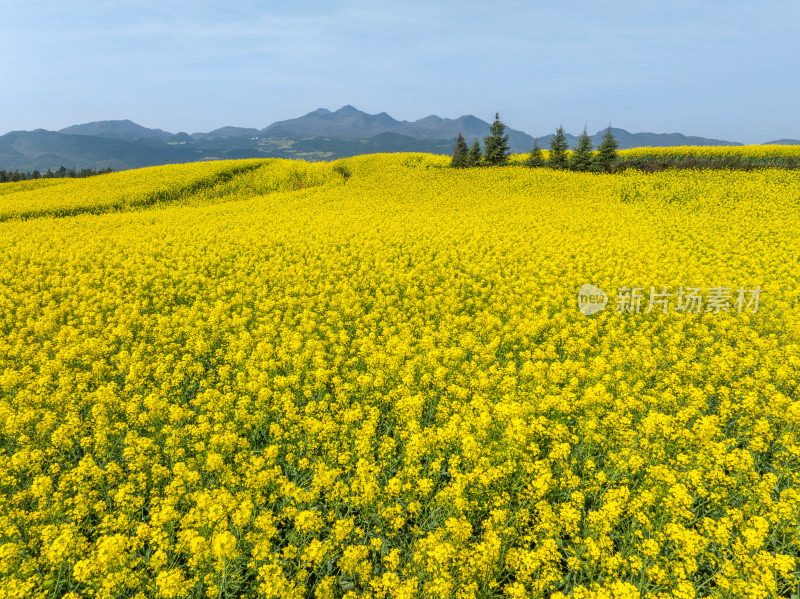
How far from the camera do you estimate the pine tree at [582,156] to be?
41.2 meters

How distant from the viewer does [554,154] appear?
44.0 metres

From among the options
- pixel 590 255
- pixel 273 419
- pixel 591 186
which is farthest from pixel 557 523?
pixel 591 186

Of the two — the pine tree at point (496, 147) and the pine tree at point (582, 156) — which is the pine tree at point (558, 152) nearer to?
the pine tree at point (582, 156)

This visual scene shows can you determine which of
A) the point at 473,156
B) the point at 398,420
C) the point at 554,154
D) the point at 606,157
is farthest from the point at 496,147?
the point at 398,420

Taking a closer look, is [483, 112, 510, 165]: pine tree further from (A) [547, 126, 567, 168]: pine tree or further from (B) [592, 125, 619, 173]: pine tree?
(B) [592, 125, 619, 173]: pine tree

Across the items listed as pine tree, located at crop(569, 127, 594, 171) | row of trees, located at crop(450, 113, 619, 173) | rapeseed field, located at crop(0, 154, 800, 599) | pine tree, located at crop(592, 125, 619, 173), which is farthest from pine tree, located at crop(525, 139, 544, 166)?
rapeseed field, located at crop(0, 154, 800, 599)

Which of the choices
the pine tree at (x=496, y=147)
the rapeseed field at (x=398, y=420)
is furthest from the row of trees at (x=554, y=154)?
the rapeseed field at (x=398, y=420)

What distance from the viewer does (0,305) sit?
11.7m

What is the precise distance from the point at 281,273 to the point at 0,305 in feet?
28.6

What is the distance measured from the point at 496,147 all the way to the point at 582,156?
10184mm

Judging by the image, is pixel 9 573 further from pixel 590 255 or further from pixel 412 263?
pixel 590 255

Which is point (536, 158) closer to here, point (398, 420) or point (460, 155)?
point (460, 155)

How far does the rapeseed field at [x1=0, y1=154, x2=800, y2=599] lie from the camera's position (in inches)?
174

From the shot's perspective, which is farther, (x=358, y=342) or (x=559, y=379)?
(x=358, y=342)
